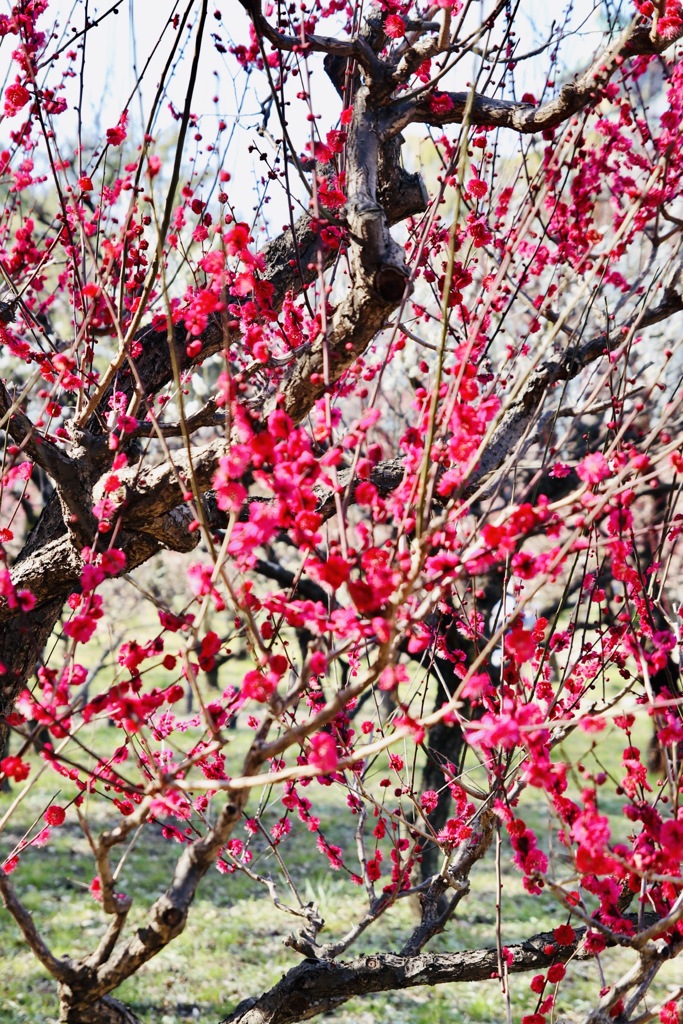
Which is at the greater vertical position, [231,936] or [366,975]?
[366,975]

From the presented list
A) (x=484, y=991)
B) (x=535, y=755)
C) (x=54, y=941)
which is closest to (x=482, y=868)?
(x=484, y=991)

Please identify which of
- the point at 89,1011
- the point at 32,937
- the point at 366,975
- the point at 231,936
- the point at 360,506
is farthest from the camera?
the point at 231,936

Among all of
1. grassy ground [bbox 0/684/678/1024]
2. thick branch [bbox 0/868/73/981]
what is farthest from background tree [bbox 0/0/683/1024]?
grassy ground [bbox 0/684/678/1024]

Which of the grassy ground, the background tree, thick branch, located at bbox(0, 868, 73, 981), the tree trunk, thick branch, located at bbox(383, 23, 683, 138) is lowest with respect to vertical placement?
the grassy ground

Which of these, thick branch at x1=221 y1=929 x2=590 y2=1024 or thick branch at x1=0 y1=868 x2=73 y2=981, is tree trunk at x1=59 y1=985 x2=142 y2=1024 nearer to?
thick branch at x1=0 y1=868 x2=73 y2=981

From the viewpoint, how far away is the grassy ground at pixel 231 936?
623 centimetres

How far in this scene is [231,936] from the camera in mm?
7465

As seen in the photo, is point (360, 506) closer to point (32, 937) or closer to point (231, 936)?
point (32, 937)

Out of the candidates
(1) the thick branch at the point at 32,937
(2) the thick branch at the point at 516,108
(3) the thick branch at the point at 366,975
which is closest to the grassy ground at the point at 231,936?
(3) the thick branch at the point at 366,975

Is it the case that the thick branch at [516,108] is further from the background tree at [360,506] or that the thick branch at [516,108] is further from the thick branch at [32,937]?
the thick branch at [32,937]

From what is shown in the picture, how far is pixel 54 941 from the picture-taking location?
7.14 meters

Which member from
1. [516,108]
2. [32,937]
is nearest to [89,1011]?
[32,937]

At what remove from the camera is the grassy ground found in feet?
20.4

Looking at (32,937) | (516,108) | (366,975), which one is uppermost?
(516,108)
